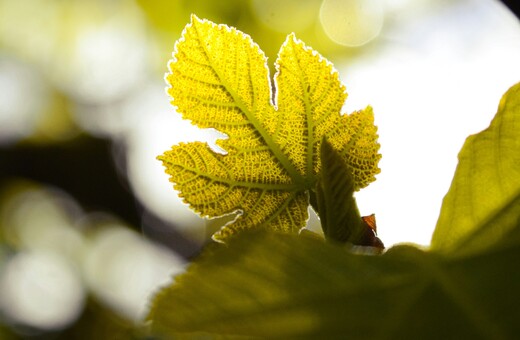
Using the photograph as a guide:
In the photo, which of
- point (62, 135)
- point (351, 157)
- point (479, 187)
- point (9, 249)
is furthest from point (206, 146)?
point (9, 249)

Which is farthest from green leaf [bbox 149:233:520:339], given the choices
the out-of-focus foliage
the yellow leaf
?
the yellow leaf

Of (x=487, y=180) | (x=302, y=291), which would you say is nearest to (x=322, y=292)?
(x=302, y=291)

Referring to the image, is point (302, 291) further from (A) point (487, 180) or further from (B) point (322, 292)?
(A) point (487, 180)

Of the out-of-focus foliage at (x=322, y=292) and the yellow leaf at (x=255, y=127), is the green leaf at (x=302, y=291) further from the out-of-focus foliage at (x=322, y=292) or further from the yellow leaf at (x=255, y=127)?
the yellow leaf at (x=255, y=127)

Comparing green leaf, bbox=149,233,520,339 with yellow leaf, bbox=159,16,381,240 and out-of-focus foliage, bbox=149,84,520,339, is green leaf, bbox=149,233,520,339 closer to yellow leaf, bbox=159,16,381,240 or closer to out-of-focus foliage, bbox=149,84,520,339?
out-of-focus foliage, bbox=149,84,520,339

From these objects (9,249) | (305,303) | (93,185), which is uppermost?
(305,303)

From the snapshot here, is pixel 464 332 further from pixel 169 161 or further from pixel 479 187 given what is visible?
pixel 169 161
